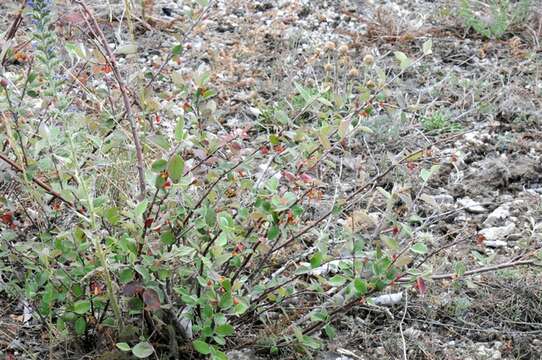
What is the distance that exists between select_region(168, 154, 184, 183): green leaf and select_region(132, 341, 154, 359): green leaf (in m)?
0.48

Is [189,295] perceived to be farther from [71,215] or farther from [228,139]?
[71,215]

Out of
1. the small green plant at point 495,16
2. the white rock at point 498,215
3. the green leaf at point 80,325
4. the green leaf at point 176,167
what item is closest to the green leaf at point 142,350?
the green leaf at point 80,325

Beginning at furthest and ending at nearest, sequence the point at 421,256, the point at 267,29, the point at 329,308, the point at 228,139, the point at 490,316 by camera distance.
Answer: the point at 267,29
the point at 421,256
the point at 490,316
the point at 329,308
the point at 228,139

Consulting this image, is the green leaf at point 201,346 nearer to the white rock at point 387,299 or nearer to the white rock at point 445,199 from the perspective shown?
the white rock at point 387,299

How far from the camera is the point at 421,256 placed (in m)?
2.87

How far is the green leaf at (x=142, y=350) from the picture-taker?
201 cm

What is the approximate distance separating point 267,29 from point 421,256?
233cm

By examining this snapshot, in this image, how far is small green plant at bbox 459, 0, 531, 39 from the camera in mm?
4676

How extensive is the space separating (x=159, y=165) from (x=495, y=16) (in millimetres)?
3387

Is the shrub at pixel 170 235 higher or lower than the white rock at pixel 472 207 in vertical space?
higher

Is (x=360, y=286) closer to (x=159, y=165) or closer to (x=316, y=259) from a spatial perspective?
(x=316, y=259)

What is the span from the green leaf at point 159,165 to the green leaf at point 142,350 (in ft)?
1.59

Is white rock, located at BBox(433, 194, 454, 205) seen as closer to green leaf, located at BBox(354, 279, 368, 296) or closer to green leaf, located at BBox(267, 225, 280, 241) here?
green leaf, located at BBox(354, 279, 368, 296)

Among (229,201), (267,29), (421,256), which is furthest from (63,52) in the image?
(267,29)
